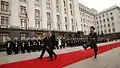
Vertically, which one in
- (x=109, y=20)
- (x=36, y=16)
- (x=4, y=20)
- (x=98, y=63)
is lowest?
(x=98, y=63)

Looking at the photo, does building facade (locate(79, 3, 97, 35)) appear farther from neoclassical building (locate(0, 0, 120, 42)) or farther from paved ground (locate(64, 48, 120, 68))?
paved ground (locate(64, 48, 120, 68))

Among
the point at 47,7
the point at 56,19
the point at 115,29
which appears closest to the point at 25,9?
the point at 47,7

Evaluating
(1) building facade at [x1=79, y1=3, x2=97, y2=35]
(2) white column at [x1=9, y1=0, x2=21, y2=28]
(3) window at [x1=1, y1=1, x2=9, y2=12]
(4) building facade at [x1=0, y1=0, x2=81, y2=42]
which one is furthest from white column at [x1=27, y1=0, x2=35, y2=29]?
(1) building facade at [x1=79, y1=3, x2=97, y2=35]

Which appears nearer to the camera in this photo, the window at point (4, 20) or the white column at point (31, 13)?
the window at point (4, 20)

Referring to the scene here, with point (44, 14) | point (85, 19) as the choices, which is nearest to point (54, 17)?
point (44, 14)

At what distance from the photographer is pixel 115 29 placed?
59.3 meters

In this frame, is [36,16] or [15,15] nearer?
[15,15]

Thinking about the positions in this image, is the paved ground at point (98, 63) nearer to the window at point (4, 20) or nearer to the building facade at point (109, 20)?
the window at point (4, 20)

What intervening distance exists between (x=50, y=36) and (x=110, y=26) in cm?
6113

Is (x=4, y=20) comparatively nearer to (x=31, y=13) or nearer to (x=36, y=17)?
(x=31, y=13)

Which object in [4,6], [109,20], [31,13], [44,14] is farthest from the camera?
[109,20]

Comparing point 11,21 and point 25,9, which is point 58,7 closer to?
point 25,9

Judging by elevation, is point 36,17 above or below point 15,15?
above

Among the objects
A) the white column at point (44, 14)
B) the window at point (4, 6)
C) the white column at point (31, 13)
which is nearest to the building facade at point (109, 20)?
the white column at point (44, 14)
